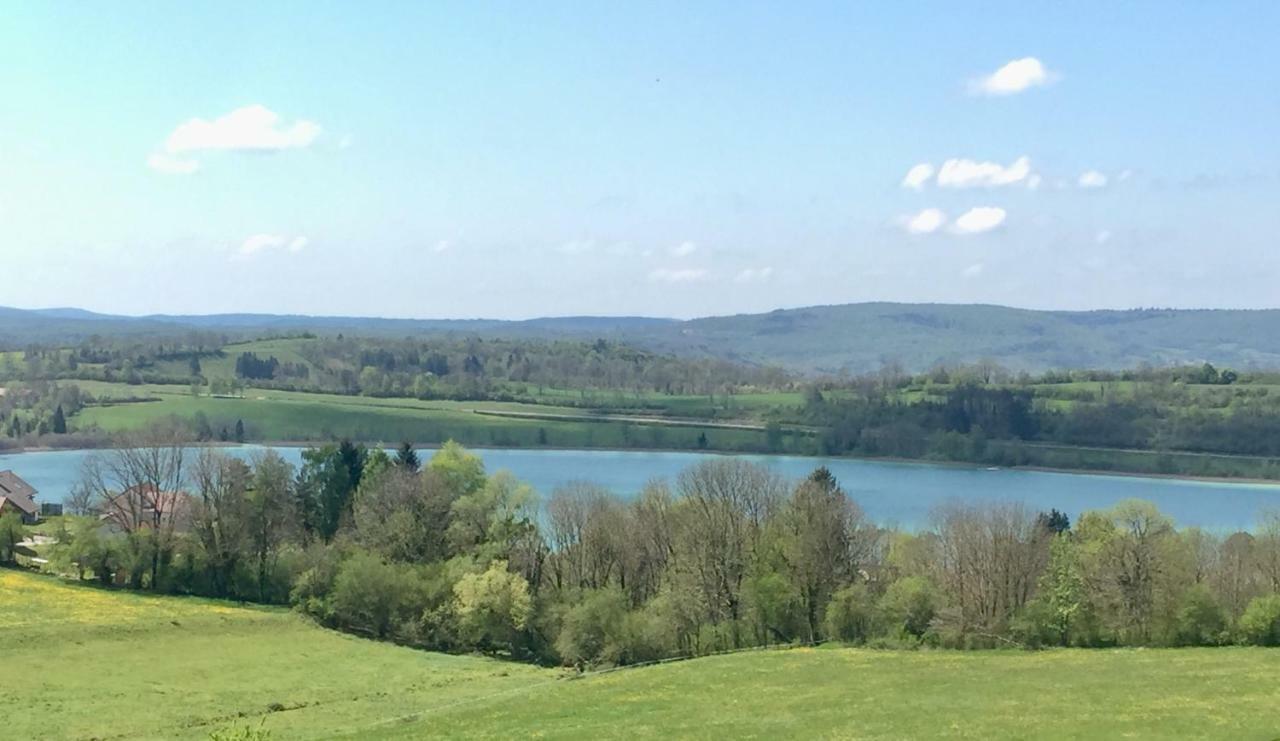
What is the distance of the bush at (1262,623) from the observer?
1107 inches

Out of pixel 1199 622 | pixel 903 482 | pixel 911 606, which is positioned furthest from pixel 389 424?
pixel 1199 622

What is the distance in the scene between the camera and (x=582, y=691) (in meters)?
25.3

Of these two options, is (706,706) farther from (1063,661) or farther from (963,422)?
(963,422)

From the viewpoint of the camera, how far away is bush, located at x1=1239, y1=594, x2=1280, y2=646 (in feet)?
92.2

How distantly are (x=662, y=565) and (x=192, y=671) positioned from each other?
56.5 feet

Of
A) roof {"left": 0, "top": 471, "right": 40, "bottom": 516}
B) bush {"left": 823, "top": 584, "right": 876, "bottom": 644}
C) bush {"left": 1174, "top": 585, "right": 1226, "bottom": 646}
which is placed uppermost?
bush {"left": 1174, "top": 585, "right": 1226, "bottom": 646}

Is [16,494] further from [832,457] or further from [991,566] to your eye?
[832,457]

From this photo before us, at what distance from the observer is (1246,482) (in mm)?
107000

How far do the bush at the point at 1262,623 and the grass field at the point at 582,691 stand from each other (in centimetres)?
270

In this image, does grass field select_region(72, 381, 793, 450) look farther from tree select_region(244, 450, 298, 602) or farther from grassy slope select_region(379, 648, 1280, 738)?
grassy slope select_region(379, 648, 1280, 738)

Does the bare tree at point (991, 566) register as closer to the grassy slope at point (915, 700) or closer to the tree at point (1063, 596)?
the tree at point (1063, 596)

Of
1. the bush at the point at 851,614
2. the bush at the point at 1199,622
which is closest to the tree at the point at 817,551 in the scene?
the bush at the point at 851,614

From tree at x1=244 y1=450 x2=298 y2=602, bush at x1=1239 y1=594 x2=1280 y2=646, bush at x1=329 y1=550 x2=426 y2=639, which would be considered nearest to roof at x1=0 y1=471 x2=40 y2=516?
tree at x1=244 y1=450 x2=298 y2=602

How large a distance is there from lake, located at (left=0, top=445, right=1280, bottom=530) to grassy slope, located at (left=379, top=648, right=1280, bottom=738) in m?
46.7
